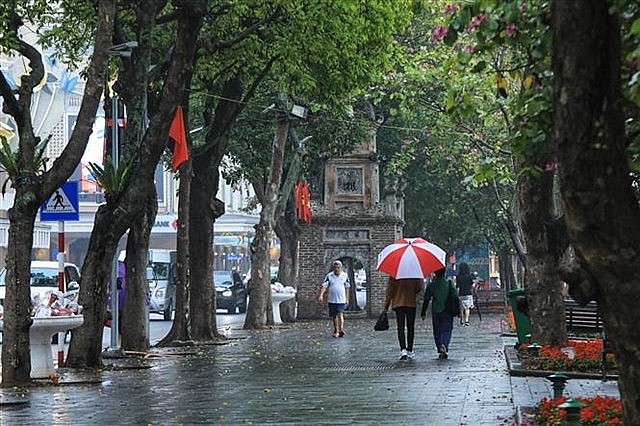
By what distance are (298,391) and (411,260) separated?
7.17 metres

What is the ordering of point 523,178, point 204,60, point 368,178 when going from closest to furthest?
point 523,178, point 204,60, point 368,178

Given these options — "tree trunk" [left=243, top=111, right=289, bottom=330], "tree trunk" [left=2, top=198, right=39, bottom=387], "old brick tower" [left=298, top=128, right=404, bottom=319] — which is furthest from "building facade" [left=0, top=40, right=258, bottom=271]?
"tree trunk" [left=2, top=198, right=39, bottom=387]

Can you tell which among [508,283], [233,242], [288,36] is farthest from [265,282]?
[233,242]

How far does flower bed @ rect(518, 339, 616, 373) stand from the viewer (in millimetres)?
18328

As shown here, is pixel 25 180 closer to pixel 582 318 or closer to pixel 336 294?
pixel 582 318

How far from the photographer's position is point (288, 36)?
2738 centimetres

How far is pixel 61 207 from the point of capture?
2150cm

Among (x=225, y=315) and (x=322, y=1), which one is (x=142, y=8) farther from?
(x=225, y=315)

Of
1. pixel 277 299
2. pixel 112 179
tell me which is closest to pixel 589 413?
pixel 112 179

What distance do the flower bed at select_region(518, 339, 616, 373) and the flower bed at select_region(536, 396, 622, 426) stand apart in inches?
197

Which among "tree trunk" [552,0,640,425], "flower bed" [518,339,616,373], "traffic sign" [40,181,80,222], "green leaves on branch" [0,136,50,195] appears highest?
"green leaves on branch" [0,136,50,195]

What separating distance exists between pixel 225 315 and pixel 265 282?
15816 millimetres

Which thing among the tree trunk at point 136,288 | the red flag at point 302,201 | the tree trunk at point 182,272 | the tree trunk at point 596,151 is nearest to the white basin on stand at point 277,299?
the red flag at point 302,201

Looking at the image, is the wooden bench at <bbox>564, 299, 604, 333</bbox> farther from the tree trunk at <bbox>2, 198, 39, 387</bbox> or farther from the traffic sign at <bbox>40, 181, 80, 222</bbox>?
the tree trunk at <bbox>2, 198, 39, 387</bbox>
